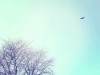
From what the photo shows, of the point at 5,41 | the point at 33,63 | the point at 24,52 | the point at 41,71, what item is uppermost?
the point at 5,41

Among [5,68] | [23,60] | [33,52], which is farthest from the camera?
[33,52]

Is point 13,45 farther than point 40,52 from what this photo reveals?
No

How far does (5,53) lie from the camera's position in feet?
50.3

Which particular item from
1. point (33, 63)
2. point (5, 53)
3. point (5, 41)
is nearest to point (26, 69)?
point (33, 63)

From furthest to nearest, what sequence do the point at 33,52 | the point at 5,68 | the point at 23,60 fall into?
the point at 33,52 < the point at 23,60 < the point at 5,68

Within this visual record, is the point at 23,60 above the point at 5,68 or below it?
above

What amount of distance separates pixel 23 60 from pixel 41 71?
295 centimetres

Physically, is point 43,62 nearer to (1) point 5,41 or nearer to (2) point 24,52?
(2) point 24,52

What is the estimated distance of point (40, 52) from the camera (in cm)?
1812

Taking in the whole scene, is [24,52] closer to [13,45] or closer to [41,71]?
[13,45]

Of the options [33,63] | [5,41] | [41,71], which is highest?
[5,41]

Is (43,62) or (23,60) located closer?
(23,60)

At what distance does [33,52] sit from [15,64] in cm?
300

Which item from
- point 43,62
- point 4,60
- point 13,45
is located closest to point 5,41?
point 13,45
